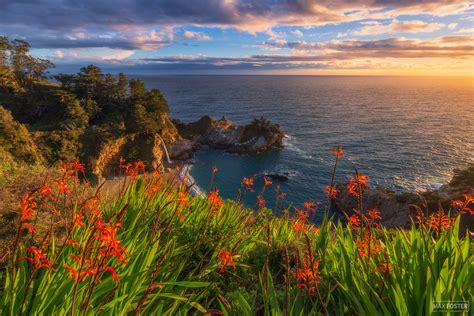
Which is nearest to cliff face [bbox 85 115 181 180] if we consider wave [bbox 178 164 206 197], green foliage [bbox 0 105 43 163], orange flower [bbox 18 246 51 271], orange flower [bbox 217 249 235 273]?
wave [bbox 178 164 206 197]

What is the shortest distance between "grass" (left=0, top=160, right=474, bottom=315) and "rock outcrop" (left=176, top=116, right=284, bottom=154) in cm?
5129

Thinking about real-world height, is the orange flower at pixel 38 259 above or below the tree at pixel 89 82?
below

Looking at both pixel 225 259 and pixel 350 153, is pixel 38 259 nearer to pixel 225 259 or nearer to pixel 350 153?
pixel 225 259

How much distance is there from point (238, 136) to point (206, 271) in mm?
56611

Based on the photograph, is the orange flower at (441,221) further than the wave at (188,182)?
No

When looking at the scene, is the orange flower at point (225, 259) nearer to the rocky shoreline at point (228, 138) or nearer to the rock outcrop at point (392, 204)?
the rock outcrop at point (392, 204)

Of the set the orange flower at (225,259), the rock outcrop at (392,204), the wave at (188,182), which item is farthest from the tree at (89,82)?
the orange flower at (225,259)

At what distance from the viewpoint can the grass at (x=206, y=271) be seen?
2.35 m

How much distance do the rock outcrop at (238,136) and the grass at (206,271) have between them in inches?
2019

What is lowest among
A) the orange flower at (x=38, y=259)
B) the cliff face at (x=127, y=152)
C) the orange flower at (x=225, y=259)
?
the cliff face at (x=127, y=152)

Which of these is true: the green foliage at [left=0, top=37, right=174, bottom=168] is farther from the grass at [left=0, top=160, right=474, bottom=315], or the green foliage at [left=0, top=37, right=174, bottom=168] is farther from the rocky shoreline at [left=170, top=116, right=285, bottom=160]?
the grass at [left=0, top=160, right=474, bottom=315]

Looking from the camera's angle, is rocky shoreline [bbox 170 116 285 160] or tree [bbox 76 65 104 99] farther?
rocky shoreline [bbox 170 116 285 160]

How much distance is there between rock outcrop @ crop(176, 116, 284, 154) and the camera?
57125 mm

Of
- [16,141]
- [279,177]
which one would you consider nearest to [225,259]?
[16,141]
